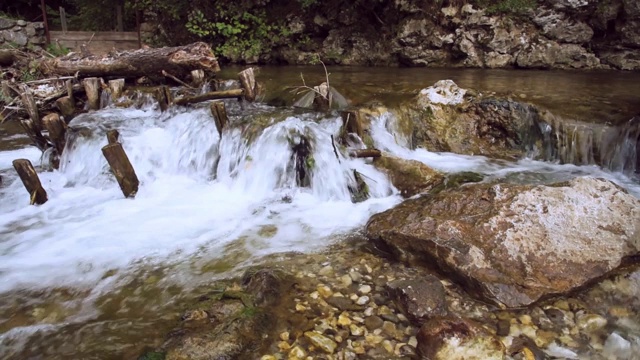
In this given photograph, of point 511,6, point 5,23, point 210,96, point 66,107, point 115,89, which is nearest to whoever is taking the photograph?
point 210,96

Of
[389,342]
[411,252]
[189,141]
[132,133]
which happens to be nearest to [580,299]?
[411,252]

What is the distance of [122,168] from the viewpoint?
5.29 m

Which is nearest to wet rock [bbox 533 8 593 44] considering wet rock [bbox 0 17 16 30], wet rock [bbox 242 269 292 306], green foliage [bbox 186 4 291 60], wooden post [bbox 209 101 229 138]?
green foliage [bbox 186 4 291 60]

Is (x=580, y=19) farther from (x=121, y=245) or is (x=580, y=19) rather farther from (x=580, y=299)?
(x=121, y=245)

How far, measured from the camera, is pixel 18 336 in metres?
3.01

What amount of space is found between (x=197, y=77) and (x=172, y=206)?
3.66 metres

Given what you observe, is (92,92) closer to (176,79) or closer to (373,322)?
(176,79)

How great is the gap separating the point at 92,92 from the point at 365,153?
5386 millimetres

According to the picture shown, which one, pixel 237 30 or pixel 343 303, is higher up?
pixel 237 30

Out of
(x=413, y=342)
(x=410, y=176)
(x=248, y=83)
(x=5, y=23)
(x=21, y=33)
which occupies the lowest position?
(x=413, y=342)

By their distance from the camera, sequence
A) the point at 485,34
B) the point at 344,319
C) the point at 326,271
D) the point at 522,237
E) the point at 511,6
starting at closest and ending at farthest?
the point at 344,319, the point at 522,237, the point at 326,271, the point at 511,6, the point at 485,34

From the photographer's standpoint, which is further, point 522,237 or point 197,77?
point 197,77

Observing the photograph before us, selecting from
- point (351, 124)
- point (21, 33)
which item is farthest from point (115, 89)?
point (21, 33)

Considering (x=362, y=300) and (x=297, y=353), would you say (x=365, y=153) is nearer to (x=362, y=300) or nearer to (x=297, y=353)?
(x=362, y=300)
